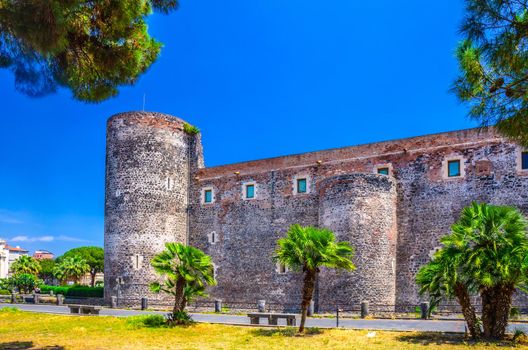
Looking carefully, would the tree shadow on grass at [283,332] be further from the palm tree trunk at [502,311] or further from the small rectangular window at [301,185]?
the small rectangular window at [301,185]

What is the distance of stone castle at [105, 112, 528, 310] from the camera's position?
80.3 ft

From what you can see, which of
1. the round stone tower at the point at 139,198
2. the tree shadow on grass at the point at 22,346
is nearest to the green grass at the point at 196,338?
the tree shadow on grass at the point at 22,346

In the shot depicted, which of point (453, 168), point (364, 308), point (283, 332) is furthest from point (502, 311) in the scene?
point (453, 168)

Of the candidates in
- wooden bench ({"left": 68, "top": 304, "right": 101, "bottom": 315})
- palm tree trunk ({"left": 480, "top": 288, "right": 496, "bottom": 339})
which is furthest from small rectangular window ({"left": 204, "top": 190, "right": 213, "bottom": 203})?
palm tree trunk ({"left": 480, "top": 288, "right": 496, "bottom": 339})

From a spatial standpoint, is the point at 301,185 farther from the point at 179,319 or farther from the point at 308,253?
the point at 308,253

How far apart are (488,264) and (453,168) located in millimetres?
12268

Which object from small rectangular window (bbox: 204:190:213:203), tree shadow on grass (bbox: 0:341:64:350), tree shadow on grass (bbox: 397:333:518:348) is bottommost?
tree shadow on grass (bbox: 0:341:64:350)

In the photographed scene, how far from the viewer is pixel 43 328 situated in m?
18.6

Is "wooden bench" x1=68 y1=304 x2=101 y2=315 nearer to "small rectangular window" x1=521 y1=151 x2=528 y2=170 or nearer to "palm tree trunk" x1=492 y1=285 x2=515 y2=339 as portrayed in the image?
"palm tree trunk" x1=492 y1=285 x2=515 y2=339

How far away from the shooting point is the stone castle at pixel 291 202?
24.5 metres

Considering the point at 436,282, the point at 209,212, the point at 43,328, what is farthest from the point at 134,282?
the point at 436,282

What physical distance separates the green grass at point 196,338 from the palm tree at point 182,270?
1141 millimetres

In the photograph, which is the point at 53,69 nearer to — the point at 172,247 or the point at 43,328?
the point at 172,247

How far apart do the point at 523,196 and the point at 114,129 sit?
22.2 m
